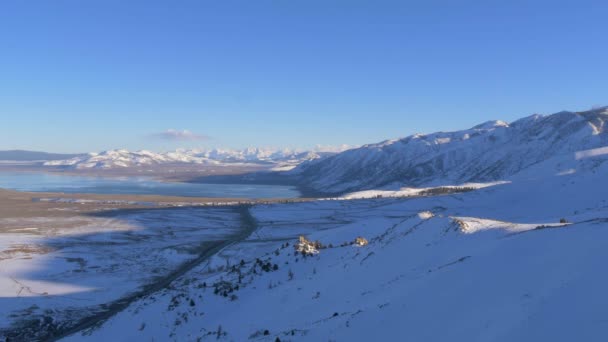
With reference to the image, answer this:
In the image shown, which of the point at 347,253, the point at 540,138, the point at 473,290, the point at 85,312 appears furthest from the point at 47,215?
the point at 540,138

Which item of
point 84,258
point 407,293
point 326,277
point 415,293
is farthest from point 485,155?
point 415,293

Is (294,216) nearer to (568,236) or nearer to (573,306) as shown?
(568,236)

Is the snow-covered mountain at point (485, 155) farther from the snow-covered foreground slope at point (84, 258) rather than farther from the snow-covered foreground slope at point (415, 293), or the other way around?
the snow-covered foreground slope at point (415, 293)

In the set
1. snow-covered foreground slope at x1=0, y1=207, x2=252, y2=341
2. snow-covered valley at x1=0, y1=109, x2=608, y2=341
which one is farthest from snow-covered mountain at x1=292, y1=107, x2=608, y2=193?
snow-covered foreground slope at x1=0, y1=207, x2=252, y2=341

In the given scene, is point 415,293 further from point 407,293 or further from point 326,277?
point 326,277

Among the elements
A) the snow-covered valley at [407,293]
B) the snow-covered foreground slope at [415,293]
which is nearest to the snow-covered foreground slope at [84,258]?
the snow-covered valley at [407,293]

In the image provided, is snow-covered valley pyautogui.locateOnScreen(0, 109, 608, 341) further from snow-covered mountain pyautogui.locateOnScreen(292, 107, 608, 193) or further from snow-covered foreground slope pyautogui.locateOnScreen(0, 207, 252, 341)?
snow-covered mountain pyautogui.locateOnScreen(292, 107, 608, 193)

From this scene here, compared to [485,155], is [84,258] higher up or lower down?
lower down
